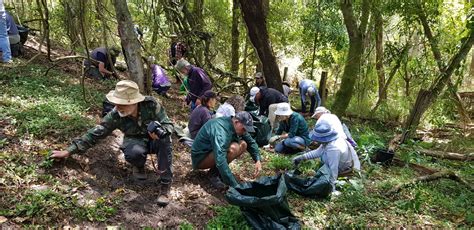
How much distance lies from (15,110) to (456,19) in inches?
438

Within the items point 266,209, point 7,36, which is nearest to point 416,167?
point 266,209

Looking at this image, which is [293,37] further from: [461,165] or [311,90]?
[461,165]

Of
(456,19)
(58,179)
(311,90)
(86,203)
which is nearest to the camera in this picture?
(86,203)

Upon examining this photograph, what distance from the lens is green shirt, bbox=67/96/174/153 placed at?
394 centimetres

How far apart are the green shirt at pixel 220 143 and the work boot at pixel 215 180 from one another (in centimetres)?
25

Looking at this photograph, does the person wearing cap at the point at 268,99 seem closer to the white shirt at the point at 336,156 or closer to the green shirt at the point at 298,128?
the green shirt at the point at 298,128

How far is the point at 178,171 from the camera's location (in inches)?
194

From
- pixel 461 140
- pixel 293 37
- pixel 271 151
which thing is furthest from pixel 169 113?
pixel 293 37

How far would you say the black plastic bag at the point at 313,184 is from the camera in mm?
4555

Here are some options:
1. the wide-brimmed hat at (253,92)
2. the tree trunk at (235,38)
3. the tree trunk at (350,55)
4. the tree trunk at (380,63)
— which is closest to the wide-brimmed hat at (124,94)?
the wide-brimmed hat at (253,92)

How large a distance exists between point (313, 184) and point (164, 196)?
1.77 metres

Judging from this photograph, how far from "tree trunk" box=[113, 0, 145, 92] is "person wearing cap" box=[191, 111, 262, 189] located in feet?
4.27

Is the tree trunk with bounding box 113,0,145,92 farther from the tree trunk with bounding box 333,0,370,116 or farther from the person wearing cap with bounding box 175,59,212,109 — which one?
the tree trunk with bounding box 333,0,370,116

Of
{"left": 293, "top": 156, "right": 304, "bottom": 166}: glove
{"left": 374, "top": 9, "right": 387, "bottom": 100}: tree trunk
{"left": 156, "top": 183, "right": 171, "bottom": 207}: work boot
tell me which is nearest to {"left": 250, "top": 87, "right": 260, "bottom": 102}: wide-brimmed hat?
{"left": 293, "top": 156, "right": 304, "bottom": 166}: glove
